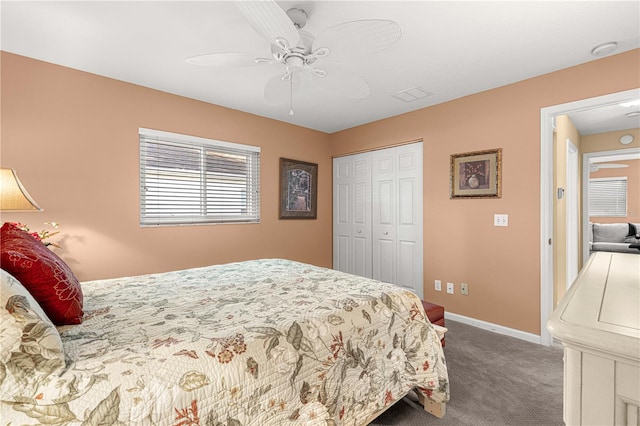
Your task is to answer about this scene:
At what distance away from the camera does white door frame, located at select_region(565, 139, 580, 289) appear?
3.82 meters

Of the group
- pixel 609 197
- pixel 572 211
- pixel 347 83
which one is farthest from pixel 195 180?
pixel 609 197

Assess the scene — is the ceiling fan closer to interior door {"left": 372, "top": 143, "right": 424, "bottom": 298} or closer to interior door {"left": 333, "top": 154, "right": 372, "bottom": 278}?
interior door {"left": 372, "top": 143, "right": 424, "bottom": 298}

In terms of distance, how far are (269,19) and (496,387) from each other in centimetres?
259

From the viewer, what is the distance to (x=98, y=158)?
Answer: 2.71m

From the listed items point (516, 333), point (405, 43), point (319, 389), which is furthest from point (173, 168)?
point (516, 333)

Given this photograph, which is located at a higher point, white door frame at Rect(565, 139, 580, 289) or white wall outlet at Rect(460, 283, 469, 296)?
white door frame at Rect(565, 139, 580, 289)

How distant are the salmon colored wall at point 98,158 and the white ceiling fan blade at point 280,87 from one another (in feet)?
4.86

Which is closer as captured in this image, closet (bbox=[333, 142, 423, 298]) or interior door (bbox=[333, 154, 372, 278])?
closet (bbox=[333, 142, 423, 298])

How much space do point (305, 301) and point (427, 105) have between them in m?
2.94

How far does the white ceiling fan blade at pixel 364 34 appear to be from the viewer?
145 cm

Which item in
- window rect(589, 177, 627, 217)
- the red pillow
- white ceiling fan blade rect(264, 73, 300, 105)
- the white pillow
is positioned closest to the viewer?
the white pillow

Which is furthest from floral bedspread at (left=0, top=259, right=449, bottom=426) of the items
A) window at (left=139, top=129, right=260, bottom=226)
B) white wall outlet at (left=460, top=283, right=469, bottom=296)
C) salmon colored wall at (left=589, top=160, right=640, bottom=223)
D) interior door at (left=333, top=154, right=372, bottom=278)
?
salmon colored wall at (left=589, top=160, right=640, bottom=223)

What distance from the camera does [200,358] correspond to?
102 centimetres

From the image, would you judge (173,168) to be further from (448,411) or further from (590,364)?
(590,364)
